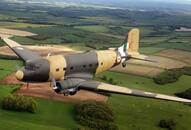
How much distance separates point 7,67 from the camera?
128m

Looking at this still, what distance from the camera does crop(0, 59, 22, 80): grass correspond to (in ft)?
391

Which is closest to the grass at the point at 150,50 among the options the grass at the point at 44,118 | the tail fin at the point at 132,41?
the grass at the point at 44,118

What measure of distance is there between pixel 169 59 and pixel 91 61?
3986 inches

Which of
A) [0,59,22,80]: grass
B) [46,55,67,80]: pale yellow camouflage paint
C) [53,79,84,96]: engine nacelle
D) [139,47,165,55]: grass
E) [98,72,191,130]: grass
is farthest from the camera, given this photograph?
[139,47,165,55]: grass

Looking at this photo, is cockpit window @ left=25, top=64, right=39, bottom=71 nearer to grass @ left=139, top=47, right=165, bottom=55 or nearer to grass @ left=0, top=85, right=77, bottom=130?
grass @ left=0, top=85, right=77, bottom=130

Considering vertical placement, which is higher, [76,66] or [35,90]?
[76,66]

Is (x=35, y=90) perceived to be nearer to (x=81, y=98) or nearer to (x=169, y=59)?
(x=81, y=98)

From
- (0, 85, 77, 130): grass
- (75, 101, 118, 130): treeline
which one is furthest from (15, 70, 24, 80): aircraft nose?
(75, 101, 118, 130): treeline

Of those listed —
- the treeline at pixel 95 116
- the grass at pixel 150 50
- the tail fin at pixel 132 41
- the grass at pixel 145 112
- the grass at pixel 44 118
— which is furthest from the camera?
the grass at pixel 150 50

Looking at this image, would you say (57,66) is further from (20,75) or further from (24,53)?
(24,53)

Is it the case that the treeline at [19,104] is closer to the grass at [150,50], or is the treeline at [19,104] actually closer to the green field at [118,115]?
the green field at [118,115]

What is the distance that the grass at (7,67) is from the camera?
391ft

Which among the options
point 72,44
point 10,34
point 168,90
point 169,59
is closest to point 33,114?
point 168,90

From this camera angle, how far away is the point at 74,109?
313 ft
